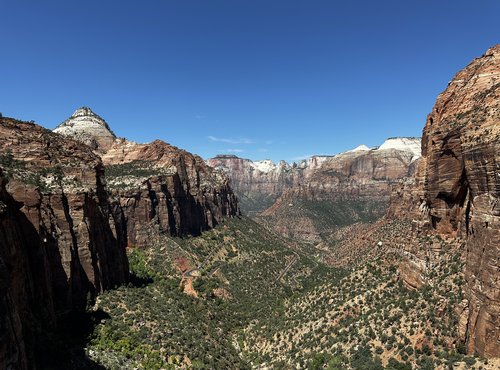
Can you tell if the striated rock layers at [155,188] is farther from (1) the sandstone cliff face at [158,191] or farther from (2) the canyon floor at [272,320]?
(2) the canyon floor at [272,320]

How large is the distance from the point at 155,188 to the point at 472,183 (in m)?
95.0

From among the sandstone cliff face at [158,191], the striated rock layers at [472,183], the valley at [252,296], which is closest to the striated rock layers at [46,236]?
the valley at [252,296]

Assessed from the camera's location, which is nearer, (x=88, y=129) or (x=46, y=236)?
(x=46, y=236)

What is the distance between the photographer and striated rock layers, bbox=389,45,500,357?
38531 mm

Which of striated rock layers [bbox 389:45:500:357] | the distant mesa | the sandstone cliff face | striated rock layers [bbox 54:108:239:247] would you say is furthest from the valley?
the distant mesa

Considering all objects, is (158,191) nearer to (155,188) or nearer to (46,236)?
(155,188)

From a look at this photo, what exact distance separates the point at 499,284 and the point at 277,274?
85.4m

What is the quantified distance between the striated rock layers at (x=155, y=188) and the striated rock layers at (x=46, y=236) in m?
31.4

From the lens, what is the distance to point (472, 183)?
1726 inches

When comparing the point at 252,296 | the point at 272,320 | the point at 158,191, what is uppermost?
the point at 158,191

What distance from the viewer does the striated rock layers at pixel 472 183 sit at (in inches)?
1517

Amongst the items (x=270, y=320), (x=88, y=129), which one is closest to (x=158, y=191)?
(x=270, y=320)

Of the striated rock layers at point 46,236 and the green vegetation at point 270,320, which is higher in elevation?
the striated rock layers at point 46,236

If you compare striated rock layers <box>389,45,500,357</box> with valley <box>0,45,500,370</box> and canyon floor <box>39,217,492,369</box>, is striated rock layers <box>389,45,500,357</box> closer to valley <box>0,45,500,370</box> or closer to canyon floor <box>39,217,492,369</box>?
valley <box>0,45,500,370</box>
